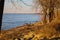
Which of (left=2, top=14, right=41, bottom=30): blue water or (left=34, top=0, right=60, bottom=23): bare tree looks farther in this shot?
(left=2, top=14, right=41, bottom=30): blue water

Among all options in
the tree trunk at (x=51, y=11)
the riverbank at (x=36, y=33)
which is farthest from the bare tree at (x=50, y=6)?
the riverbank at (x=36, y=33)

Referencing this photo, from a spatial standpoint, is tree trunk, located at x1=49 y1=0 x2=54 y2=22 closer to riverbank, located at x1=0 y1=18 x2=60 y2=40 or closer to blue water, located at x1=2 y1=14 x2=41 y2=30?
riverbank, located at x1=0 y1=18 x2=60 y2=40

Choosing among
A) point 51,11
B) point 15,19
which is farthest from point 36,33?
point 15,19

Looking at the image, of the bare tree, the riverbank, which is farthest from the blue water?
the riverbank

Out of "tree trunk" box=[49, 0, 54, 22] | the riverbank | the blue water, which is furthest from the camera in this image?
the blue water

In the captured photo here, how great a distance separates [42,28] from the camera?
2.41m

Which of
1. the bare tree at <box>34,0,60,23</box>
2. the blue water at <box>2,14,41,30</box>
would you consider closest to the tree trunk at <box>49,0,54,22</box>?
the bare tree at <box>34,0,60,23</box>

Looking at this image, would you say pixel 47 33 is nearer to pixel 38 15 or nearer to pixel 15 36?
pixel 15 36

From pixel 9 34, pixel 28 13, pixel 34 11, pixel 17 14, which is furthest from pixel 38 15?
pixel 9 34

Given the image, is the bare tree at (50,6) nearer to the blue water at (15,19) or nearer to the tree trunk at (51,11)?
the tree trunk at (51,11)

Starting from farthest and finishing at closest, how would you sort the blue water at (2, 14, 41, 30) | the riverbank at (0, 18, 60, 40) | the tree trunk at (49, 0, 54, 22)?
the blue water at (2, 14, 41, 30) < the tree trunk at (49, 0, 54, 22) < the riverbank at (0, 18, 60, 40)

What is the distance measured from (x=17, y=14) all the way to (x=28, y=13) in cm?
26

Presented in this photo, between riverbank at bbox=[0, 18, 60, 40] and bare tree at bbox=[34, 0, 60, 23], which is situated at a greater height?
bare tree at bbox=[34, 0, 60, 23]

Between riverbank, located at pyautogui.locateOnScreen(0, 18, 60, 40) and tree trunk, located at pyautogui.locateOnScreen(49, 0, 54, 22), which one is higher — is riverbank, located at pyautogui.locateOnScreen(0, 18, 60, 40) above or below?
below
